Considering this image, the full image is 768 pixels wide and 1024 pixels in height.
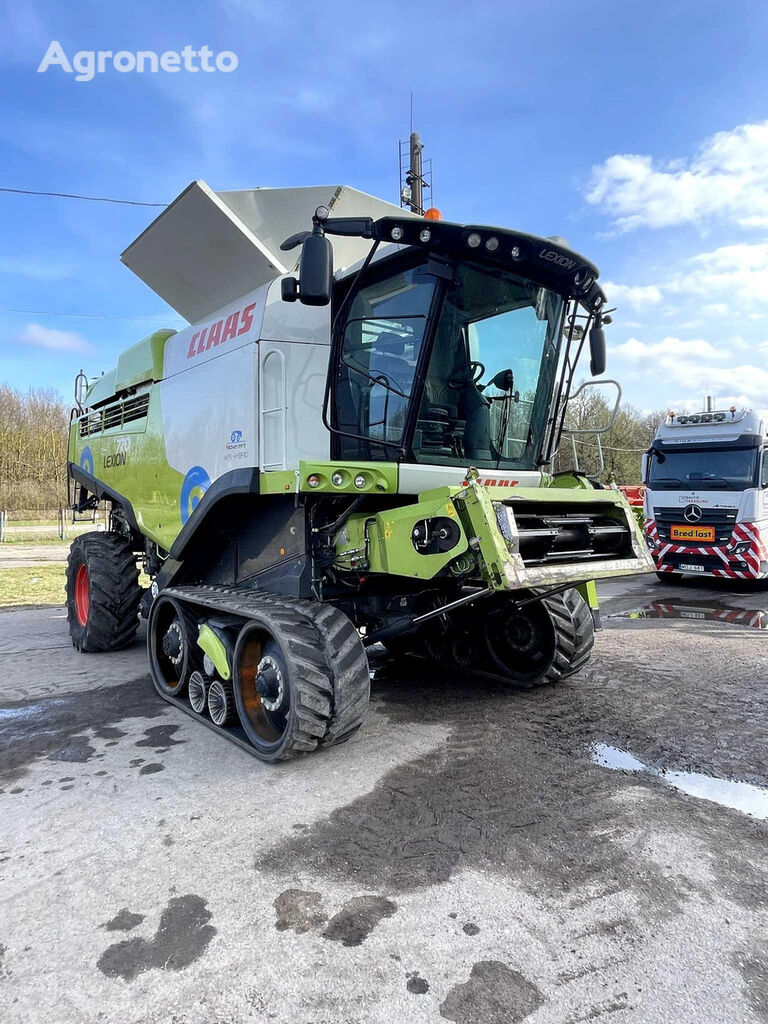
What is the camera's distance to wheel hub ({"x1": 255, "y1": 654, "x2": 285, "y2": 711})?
372 cm

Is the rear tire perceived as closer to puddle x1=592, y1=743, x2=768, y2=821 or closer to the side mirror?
puddle x1=592, y1=743, x2=768, y2=821

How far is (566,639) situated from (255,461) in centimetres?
257

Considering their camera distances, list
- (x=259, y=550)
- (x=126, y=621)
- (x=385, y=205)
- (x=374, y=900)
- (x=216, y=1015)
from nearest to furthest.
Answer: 1. (x=216, y=1015)
2. (x=374, y=900)
3. (x=259, y=550)
4. (x=385, y=205)
5. (x=126, y=621)

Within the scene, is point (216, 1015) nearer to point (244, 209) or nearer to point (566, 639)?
point (566, 639)

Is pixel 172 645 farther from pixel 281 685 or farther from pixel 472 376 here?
Result: pixel 472 376

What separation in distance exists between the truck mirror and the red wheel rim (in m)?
4.76

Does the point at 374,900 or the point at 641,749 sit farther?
the point at 641,749

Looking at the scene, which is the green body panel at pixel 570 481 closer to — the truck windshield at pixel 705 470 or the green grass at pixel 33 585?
the green grass at pixel 33 585

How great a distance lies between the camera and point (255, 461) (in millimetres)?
4324

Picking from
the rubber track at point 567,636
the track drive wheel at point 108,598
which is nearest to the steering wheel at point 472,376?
the rubber track at point 567,636

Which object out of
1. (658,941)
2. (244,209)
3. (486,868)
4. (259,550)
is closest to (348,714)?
(486,868)

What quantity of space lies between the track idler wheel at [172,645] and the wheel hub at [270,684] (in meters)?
0.98

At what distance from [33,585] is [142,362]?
729cm

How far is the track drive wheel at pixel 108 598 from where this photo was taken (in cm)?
648
